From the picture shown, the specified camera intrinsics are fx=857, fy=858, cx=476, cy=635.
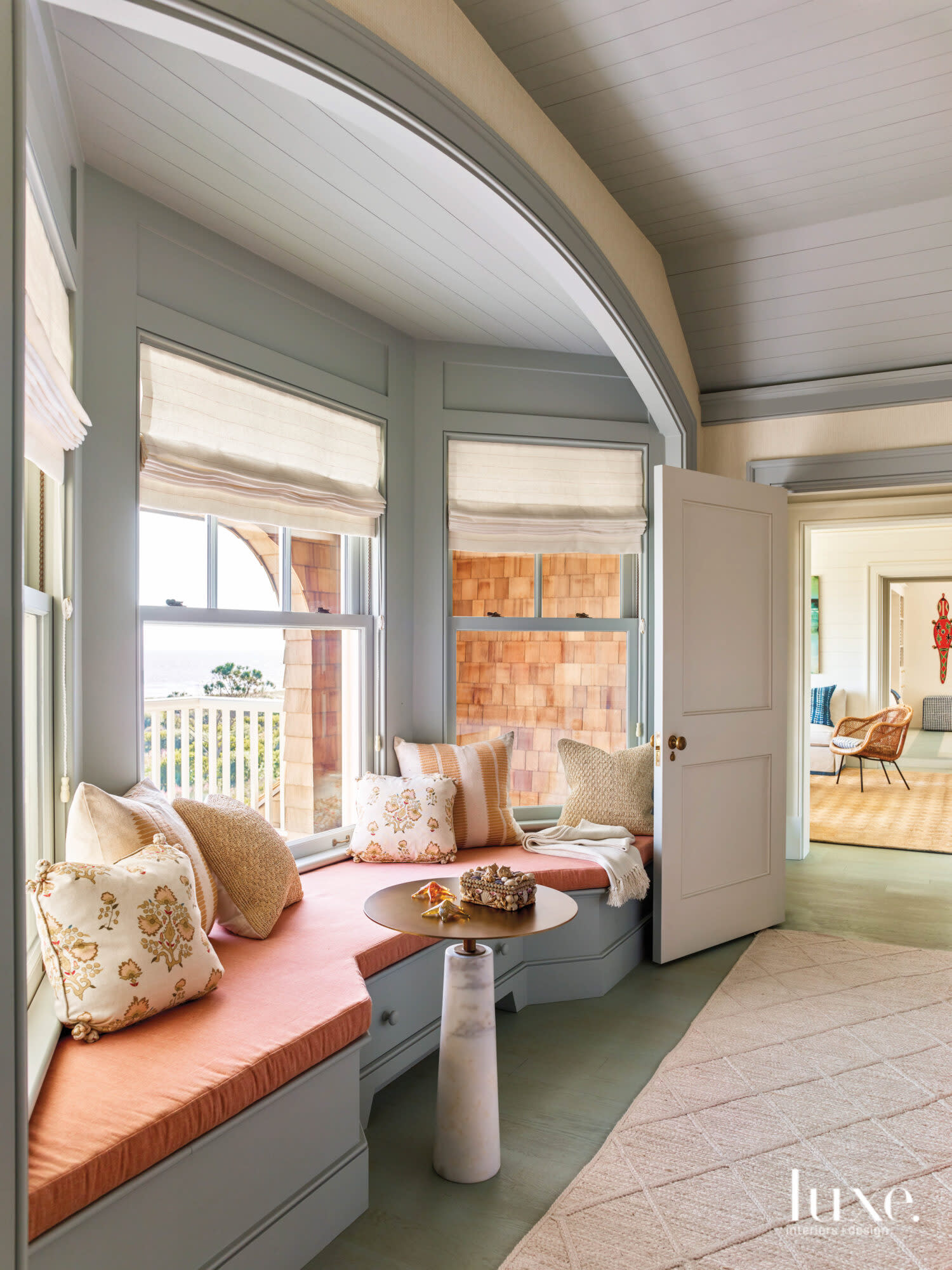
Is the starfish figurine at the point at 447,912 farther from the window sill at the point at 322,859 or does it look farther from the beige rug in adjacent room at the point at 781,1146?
the window sill at the point at 322,859

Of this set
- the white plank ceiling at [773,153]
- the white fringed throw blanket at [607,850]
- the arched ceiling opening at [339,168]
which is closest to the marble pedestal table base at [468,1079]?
the white fringed throw blanket at [607,850]

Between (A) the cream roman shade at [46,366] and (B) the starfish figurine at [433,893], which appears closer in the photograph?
(A) the cream roman shade at [46,366]

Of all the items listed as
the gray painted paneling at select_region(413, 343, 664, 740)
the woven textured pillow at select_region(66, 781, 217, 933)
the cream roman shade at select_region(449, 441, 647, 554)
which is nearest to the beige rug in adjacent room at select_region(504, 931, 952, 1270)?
the woven textured pillow at select_region(66, 781, 217, 933)

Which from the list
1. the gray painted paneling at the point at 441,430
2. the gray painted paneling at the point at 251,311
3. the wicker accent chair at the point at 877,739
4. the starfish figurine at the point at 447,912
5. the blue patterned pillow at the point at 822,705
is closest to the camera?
the starfish figurine at the point at 447,912

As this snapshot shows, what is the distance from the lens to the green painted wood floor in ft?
6.10

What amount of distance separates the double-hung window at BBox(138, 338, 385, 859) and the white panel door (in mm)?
1218

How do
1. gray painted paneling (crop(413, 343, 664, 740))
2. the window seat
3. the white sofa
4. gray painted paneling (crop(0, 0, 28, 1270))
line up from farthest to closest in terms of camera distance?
the white sofa
gray painted paneling (crop(413, 343, 664, 740))
the window seat
gray painted paneling (crop(0, 0, 28, 1270))

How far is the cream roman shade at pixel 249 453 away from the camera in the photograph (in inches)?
106

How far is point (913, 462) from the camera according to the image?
12.7 ft

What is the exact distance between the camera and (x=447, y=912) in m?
2.16

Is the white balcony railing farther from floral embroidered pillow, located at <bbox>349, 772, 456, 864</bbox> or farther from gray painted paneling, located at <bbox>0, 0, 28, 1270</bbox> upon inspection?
gray painted paneling, located at <bbox>0, 0, 28, 1270</bbox>

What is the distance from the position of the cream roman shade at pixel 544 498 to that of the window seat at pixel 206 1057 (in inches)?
74.3

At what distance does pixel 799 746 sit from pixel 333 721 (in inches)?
121

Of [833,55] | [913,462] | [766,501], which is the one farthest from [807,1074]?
[833,55]
